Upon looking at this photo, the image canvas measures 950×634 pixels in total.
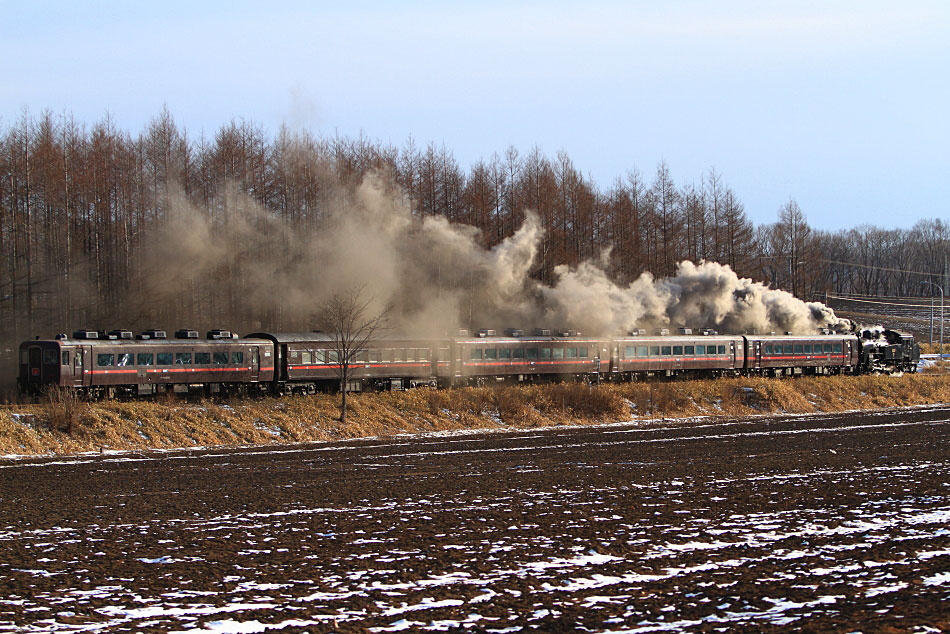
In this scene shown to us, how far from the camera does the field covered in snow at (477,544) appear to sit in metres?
9.23

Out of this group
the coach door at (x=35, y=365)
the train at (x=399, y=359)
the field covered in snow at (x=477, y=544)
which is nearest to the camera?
the field covered in snow at (x=477, y=544)

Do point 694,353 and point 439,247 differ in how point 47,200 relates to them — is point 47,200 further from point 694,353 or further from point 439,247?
point 694,353

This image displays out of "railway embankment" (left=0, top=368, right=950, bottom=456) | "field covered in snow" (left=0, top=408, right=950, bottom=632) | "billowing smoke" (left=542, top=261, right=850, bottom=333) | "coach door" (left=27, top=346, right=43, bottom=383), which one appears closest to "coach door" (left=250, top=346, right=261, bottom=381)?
"railway embankment" (left=0, top=368, right=950, bottom=456)

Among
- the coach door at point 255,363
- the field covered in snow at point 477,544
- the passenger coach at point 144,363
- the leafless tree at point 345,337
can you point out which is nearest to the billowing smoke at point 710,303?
the leafless tree at point 345,337

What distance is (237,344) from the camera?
37.5 metres

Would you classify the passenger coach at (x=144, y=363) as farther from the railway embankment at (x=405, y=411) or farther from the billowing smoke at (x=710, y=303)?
the billowing smoke at (x=710, y=303)

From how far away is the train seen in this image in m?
34.1

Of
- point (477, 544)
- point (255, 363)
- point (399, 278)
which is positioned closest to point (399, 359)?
point (255, 363)

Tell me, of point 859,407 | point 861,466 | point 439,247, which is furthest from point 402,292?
point 861,466

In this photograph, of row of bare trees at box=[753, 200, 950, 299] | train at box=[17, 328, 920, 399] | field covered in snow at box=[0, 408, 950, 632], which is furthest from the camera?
row of bare trees at box=[753, 200, 950, 299]

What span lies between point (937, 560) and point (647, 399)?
98.1 ft

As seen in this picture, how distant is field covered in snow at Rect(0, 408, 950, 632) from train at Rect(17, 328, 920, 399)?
1130 cm

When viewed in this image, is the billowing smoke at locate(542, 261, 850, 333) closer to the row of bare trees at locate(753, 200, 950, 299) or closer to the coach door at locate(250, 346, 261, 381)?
the coach door at locate(250, 346, 261, 381)

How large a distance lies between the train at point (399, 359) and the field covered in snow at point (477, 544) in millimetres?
11300
